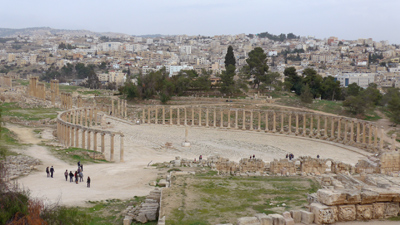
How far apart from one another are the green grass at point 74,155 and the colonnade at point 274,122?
26.5 metres

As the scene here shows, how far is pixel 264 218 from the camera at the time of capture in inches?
591

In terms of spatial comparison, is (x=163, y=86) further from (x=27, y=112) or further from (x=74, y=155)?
(x=74, y=155)

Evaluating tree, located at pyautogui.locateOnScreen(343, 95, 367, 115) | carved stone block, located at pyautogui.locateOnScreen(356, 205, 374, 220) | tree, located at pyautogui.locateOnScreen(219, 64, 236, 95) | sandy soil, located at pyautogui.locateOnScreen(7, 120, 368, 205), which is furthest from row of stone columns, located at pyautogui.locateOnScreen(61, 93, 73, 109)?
carved stone block, located at pyautogui.locateOnScreen(356, 205, 374, 220)

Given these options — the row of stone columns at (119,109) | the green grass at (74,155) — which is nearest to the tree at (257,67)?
the row of stone columns at (119,109)

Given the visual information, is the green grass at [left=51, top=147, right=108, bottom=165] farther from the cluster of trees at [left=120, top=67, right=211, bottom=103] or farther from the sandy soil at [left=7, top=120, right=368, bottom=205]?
the cluster of trees at [left=120, top=67, right=211, bottom=103]

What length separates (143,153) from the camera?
41625 mm

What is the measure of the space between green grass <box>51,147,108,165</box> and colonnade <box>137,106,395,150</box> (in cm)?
2654

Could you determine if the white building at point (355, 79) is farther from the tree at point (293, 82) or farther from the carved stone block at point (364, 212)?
the carved stone block at point (364, 212)

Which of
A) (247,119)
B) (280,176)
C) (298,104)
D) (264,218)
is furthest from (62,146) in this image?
(298,104)

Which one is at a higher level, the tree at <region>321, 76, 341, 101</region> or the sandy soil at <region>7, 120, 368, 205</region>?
the tree at <region>321, 76, 341, 101</region>

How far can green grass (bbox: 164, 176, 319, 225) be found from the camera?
58.0 ft

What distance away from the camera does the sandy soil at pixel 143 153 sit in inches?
978

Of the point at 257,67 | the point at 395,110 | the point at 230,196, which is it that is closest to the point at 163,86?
the point at 257,67

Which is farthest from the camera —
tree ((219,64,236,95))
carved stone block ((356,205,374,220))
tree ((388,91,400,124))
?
tree ((219,64,236,95))
